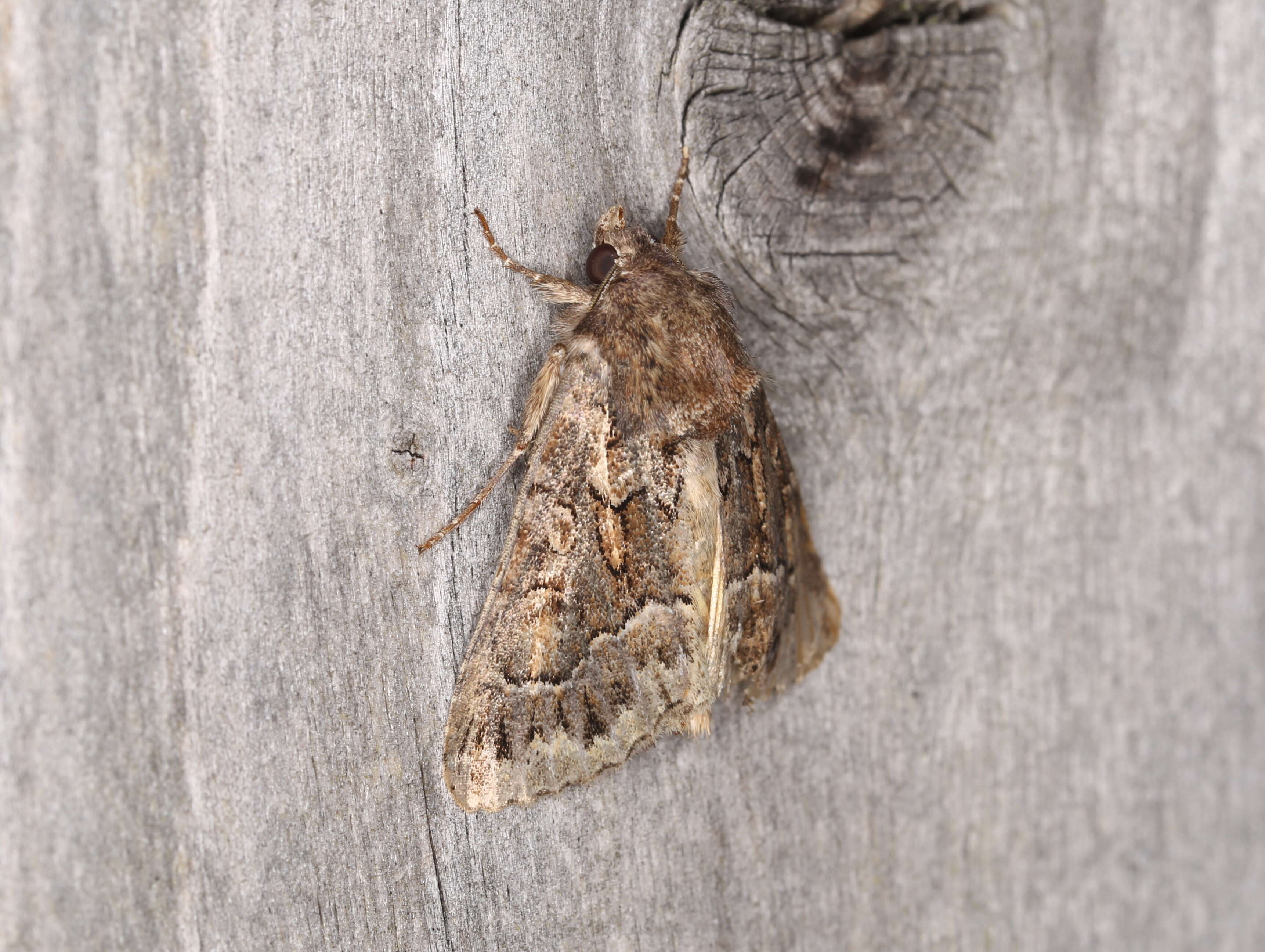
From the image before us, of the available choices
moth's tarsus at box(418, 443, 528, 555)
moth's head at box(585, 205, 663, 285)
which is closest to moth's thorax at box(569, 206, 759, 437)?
moth's head at box(585, 205, 663, 285)

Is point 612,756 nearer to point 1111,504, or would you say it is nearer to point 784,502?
point 784,502

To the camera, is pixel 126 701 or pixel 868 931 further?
pixel 868 931

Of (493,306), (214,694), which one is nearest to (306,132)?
(493,306)

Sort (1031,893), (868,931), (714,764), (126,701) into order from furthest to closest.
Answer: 1. (1031,893)
2. (868,931)
3. (714,764)
4. (126,701)

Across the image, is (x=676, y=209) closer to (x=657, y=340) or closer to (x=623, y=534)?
(x=657, y=340)

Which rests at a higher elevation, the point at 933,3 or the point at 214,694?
the point at 933,3

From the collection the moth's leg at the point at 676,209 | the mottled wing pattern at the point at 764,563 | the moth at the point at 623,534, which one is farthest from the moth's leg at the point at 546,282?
the mottled wing pattern at the point at 764,563
